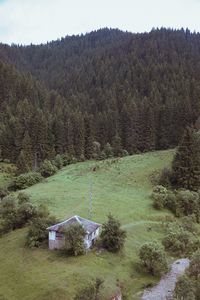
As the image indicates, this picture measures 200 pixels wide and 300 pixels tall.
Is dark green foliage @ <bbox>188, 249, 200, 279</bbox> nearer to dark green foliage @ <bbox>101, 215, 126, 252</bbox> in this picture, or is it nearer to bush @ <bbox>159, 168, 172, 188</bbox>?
dark green foliage @ <bbox>101, 215, 126, 252</bbox>

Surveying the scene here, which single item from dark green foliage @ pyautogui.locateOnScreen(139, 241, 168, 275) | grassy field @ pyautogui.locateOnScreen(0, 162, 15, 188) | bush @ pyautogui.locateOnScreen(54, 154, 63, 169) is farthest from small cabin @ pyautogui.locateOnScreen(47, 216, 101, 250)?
bush @ pyautogui.locateOnScreen(54, 154, 63, 169)

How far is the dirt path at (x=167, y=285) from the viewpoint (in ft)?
170

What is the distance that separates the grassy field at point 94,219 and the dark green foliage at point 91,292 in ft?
10.0

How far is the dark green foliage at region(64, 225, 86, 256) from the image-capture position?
56.3 metres

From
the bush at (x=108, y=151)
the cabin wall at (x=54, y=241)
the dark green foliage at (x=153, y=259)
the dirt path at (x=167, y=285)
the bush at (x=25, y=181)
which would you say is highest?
the bush at (x=108, y=151)

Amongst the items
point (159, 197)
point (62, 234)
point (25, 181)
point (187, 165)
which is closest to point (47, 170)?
point (25, 181)

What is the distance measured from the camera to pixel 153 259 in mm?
56531

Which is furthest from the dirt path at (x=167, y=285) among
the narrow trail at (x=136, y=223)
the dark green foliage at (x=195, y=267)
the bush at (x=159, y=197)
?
the bush at (x=159, y=197)

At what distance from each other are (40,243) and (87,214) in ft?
40.5

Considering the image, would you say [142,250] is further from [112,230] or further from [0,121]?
[0,121]

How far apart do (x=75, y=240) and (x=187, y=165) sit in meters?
40.9

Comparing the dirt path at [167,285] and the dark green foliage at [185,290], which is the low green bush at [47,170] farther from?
the dark green foliage at [185,290]

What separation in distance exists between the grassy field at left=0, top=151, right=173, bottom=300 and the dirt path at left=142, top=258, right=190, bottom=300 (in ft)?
4.33

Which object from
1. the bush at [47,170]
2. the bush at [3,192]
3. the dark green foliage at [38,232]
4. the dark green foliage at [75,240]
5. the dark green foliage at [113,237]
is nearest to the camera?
the dark green foliage at [75,240]
